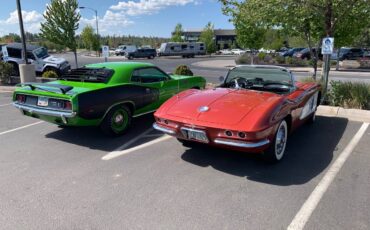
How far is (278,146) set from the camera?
461 centimetres

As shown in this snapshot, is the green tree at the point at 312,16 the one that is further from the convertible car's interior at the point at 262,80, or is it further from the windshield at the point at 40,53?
the windshield at the point at 40,53

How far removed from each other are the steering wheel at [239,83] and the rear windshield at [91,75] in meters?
2.28

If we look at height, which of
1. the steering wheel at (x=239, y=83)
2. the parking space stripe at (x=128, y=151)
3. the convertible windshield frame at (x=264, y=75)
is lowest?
the parking space stripe at (x=128, y=151)

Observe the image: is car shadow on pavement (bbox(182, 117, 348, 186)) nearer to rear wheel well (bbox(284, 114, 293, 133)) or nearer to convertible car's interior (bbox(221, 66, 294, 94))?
rear wheel well (bbox(284, 114, 293, 133))

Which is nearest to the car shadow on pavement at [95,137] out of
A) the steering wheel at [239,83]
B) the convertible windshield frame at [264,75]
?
the steering wheel at [239,83]

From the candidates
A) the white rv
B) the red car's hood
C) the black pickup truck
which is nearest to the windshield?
the red car's hood

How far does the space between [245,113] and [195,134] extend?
2.35 ft

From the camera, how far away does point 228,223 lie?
3129 mm

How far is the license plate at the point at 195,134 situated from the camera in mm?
4170

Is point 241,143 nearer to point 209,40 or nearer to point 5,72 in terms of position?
point 5,72

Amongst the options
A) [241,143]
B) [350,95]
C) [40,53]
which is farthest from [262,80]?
[40,53]

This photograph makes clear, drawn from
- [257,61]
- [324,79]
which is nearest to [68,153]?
[324,79]

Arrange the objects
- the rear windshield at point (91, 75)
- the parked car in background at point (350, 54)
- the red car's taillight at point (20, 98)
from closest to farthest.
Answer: the red car's taillight at point (20, 98) → the rear windshield at point (91, 75) → the parked car in background at point (350, 54)

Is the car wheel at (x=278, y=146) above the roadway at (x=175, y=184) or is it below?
above
